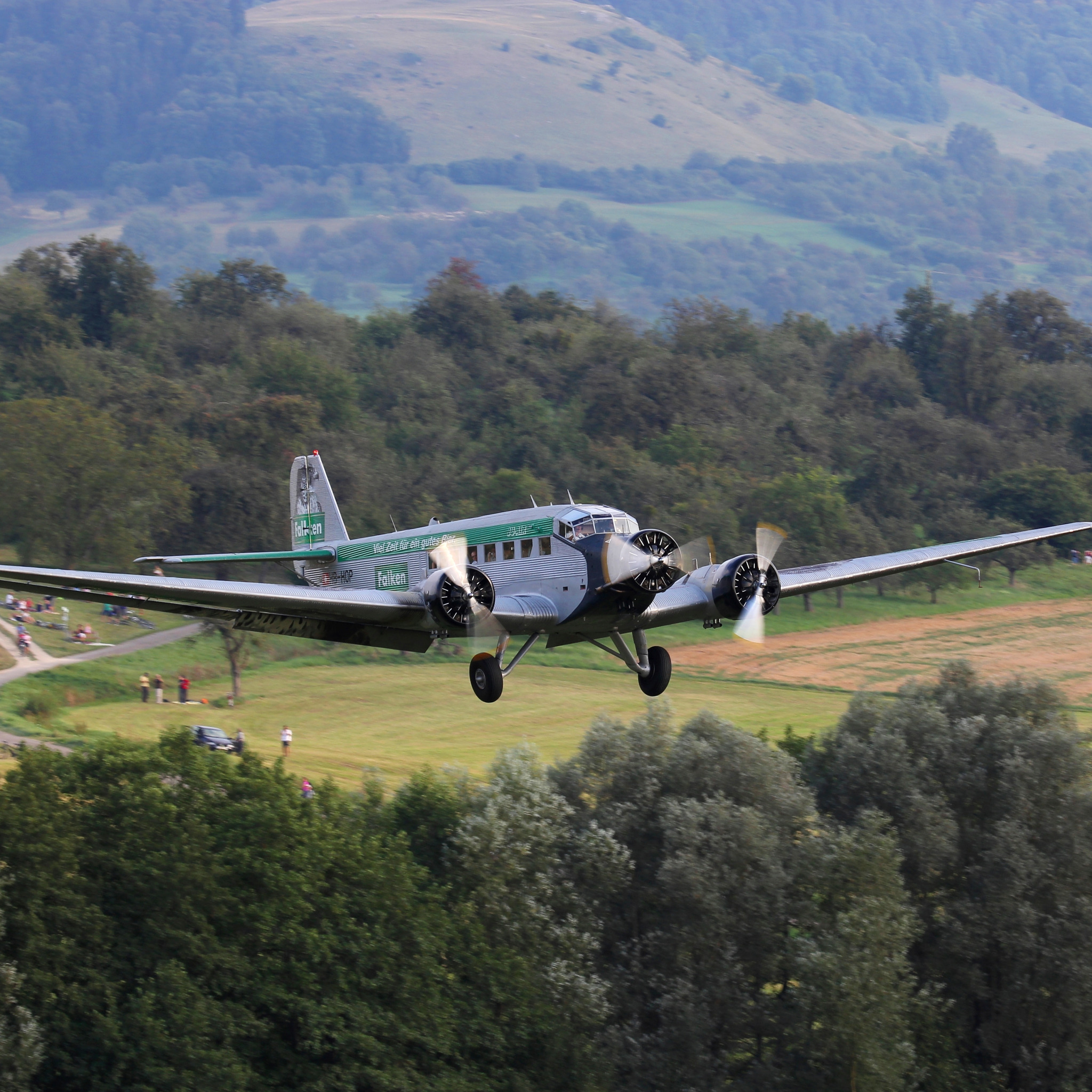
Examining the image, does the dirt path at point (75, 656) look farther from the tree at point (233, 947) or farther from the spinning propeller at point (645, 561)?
the spinning propeller at point (645, 561)

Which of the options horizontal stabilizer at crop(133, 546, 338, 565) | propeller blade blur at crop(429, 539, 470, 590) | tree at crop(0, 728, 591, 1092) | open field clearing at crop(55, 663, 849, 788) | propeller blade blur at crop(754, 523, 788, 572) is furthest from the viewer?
open field clearing at crop(55, 663, 849, 788)

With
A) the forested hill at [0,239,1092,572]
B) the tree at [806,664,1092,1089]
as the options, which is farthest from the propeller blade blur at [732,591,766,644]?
the forested hill at [0,239,1092,572]

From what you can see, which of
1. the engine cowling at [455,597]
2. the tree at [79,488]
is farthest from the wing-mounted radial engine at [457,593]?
the tree at [79,488]

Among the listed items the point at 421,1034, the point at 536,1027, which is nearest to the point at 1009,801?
the point at 536,1027

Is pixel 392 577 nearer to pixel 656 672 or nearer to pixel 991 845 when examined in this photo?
pixel 656 672

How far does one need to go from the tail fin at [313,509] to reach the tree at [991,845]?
3510 cm

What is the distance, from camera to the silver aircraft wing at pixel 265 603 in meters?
32.6

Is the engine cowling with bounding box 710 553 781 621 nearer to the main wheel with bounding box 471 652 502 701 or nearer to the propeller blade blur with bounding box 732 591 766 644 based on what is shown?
the propeller blade blur with bounding box 732 591 766 644

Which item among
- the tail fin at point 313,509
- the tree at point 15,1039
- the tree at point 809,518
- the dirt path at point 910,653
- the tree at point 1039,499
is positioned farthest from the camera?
the tree at point 1039,499

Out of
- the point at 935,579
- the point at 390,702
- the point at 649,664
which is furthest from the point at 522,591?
the point at 935,579

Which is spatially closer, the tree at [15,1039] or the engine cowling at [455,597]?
the engine cowling at [455,597]

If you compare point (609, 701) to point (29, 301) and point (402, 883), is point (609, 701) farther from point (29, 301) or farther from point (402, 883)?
point (29, 301)

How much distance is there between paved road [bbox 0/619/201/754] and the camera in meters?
96.9

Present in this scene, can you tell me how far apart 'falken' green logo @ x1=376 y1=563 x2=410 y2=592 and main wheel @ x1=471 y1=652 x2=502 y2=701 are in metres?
5.00
